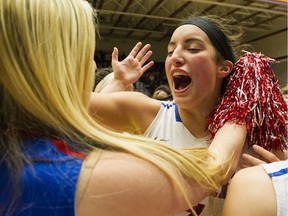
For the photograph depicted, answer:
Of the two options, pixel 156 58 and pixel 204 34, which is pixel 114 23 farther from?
pixel 204 34

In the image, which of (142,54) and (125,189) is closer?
(125,189)

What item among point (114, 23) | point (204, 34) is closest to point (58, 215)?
point (204, 34)

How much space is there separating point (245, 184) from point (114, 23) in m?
7.70

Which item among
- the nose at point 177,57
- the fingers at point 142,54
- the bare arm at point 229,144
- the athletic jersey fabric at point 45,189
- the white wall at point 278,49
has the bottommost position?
the white wall at point 278,49

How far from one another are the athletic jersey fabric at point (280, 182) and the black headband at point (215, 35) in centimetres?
62

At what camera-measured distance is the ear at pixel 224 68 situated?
1.33m

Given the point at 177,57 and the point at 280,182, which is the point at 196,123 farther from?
the point at 280,182

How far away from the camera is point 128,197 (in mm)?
605

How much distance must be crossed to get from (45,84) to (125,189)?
0.22m

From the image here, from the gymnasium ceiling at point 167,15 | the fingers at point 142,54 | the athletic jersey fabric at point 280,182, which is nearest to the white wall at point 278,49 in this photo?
the gymnasium ceiling at point 167,15

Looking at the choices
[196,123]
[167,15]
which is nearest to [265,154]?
[196,123]

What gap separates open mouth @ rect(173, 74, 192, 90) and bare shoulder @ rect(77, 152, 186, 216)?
77 cm

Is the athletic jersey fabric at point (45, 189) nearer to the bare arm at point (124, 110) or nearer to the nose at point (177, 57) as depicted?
the bare arm at point (124, 110)

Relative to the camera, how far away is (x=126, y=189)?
60 centimetres
